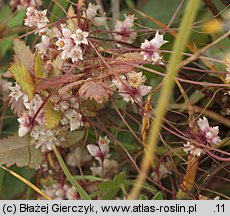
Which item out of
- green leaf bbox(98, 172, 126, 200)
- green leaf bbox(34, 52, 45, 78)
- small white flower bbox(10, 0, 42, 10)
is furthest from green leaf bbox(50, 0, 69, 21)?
green leaf bbox(98, 172, 126, 200)

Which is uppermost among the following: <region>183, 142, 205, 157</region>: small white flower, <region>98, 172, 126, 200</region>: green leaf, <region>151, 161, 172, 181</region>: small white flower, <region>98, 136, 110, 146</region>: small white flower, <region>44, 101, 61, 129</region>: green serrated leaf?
<region>44, 101, 61, 129</region>: green serrated leaf

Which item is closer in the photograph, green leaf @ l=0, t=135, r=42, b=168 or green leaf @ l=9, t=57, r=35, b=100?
green leaf @ l=9, t=57, r=35, b=100

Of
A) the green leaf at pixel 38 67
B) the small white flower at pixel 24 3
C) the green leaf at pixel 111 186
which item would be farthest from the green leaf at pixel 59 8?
the green leaf at pixel 111 186

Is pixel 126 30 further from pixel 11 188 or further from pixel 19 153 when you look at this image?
pixel 11 188

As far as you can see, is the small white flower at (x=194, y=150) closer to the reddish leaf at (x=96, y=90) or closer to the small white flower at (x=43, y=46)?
the reddish leaf at (x=96, y=90)

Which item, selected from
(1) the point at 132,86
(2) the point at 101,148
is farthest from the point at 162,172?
(1) the point at 132,86

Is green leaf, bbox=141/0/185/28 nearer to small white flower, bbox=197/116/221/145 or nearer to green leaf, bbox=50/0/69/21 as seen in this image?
green leaf, bbox=50/0/69/21
